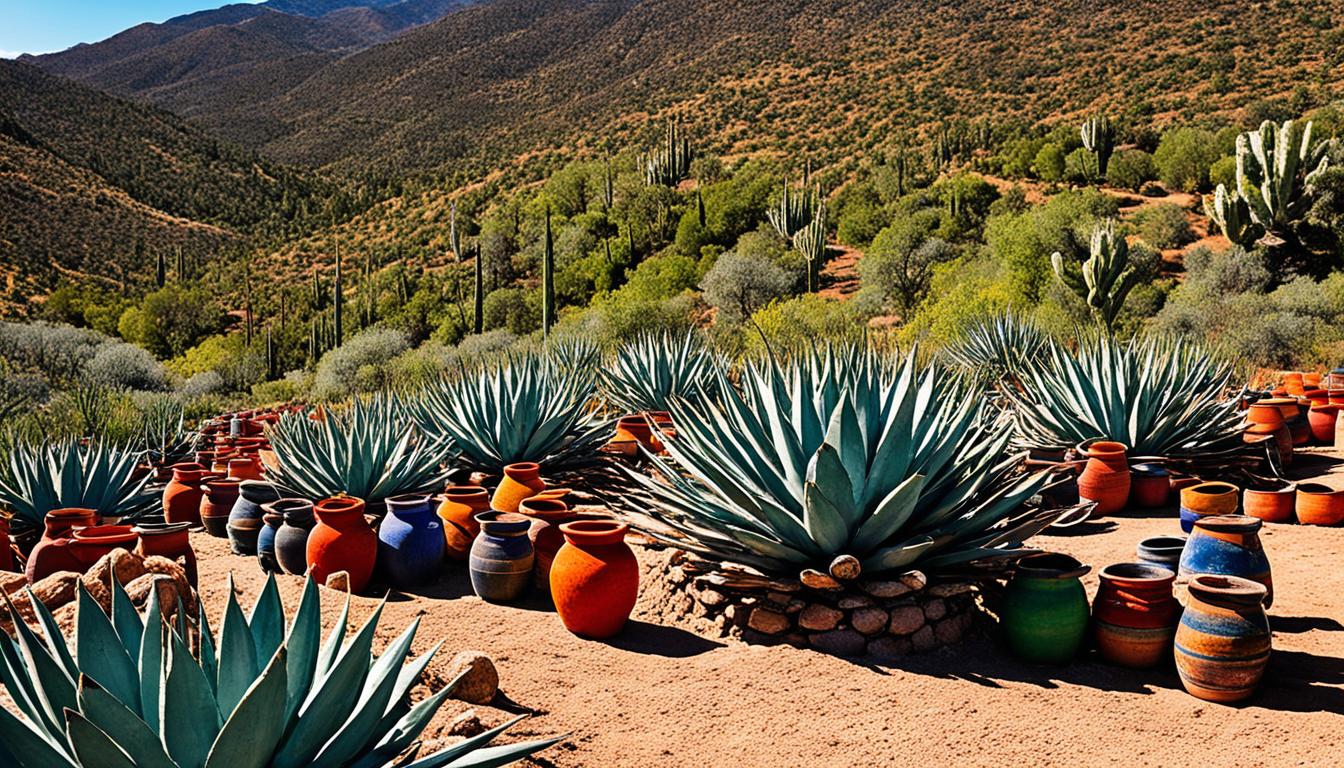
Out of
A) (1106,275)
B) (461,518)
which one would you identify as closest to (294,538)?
(461,518)

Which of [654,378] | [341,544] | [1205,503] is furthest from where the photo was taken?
[654,378]

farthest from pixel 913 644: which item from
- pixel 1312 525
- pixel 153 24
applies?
pixel 153 24

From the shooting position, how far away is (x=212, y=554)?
7730 mm

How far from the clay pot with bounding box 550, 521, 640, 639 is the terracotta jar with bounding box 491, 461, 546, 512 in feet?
5.81

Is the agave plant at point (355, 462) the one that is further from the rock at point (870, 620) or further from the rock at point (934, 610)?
the rock at point (934, 610)

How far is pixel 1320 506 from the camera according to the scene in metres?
7.52

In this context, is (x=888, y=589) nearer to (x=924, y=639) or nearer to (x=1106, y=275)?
(x=924, y=639)

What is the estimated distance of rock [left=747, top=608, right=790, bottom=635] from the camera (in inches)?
216

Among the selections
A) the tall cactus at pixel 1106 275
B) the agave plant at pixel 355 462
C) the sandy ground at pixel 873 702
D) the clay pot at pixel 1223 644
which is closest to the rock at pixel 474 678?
the sandy ground at pixel 873 702

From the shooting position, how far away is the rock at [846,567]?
5.16 metres

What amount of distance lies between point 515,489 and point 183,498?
318 centimetres

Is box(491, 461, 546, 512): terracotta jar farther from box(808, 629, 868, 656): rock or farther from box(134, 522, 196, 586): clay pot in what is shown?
box(808, 629, 868, 656): rock

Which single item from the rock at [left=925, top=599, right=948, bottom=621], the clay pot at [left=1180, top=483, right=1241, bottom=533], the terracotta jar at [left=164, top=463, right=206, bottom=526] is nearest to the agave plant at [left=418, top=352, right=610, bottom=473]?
the terracotta jar at [left=164, top=463, right=206, bottom=526]

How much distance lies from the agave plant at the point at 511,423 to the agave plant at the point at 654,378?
2532mm
